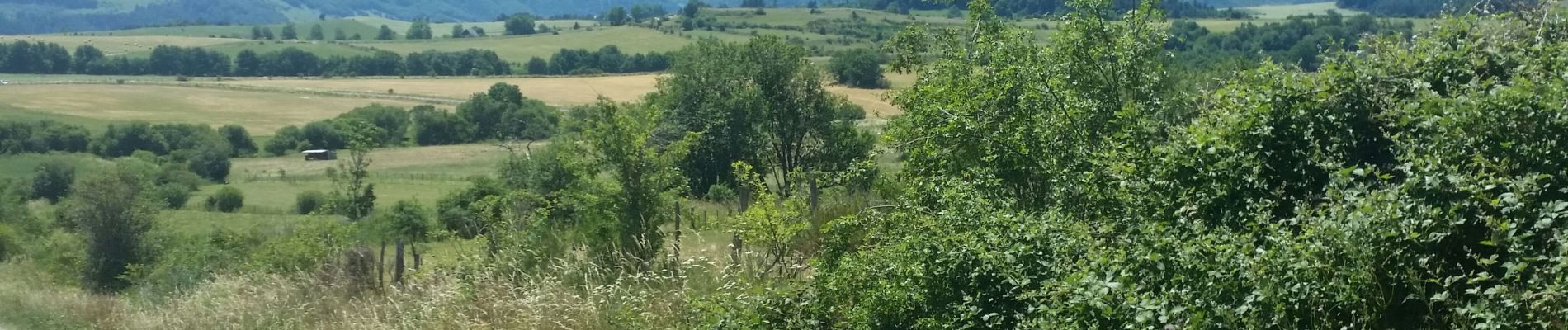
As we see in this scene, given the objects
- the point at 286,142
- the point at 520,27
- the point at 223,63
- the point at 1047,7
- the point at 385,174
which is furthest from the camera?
the point at 520,27

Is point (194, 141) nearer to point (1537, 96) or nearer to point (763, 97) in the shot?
point (763, 97)

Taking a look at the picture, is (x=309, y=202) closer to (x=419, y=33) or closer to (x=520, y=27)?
(x=520, y=27)

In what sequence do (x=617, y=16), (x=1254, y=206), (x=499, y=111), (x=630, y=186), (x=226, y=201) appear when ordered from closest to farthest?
(x=1254, y=206), (x=630, y=186), (x=226, y=201), (x=499, y=111), (x=617, y=16)

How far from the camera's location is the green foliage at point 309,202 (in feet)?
182

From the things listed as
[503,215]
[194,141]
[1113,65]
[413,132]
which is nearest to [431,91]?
[413,132]

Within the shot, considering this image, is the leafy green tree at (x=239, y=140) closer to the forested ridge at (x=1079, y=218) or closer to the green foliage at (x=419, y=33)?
the forested ridge at (x=1079, y=218)

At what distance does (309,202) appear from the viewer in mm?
56531

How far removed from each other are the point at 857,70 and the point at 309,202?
1071 inches

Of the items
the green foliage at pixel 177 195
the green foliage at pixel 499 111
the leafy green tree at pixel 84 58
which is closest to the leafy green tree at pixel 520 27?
the leafy green tree at pixel 84 58

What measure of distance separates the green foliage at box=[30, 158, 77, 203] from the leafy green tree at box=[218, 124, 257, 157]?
15092 millimetres

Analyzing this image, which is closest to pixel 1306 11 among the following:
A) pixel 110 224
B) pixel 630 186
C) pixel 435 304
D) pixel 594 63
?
pixel 594 63

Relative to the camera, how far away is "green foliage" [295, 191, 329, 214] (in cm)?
5562

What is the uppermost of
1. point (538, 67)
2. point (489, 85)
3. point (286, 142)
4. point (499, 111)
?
point (538, 67)

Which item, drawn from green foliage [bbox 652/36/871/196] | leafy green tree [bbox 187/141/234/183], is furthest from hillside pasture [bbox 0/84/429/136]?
green foliage [bbox 652/36/871/196]
